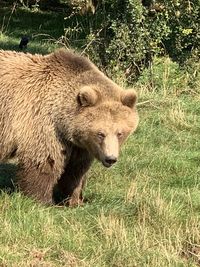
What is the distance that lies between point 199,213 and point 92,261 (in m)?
1.50

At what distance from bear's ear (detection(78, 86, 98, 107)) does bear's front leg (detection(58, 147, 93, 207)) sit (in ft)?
1.78

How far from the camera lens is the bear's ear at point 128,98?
6078 mm

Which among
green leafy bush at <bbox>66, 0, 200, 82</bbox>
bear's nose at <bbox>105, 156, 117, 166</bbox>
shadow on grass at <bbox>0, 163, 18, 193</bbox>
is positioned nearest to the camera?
bear's nose at <bbox>105, 156, 117, 166</bbox>

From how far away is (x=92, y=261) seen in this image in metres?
4.82

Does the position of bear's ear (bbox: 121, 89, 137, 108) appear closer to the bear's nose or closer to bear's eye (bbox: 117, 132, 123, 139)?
bear's eye (bbox: 117, 132, 123, 139)

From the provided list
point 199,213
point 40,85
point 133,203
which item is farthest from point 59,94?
point 199,213

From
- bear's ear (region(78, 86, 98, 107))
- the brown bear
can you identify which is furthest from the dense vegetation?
bear's ear (region(78, 86, 98, 107))

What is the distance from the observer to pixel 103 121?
5941 millimetres

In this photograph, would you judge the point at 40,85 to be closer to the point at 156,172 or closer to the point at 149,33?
the point at 156,172

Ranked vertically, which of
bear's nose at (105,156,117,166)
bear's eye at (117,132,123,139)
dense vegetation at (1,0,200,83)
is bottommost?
bear's nose at (105,156,117,166)

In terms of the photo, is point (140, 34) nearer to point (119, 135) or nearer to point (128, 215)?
point (119, 135)

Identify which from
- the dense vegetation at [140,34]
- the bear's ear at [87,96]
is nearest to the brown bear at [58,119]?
the bear's ear at [87,96]

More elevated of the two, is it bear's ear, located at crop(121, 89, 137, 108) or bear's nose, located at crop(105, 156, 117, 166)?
bear's ear, located at crop(121, 89, 137, 108)

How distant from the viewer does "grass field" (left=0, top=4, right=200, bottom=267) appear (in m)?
4.89
